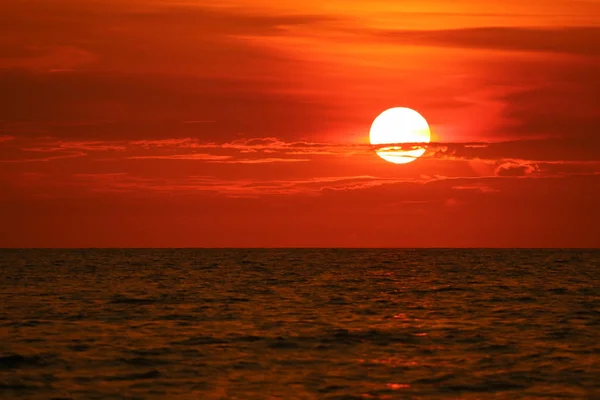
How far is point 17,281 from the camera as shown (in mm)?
73062

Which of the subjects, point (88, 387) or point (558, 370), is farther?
point (558, 370)

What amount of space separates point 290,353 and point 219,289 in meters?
32.9

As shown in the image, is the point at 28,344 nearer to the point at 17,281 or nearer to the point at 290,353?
the point at 290,353

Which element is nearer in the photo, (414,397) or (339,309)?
(414,397)

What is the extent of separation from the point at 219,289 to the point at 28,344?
30878 millimetres

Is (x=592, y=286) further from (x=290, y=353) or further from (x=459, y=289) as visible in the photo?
(x=290, y=353)

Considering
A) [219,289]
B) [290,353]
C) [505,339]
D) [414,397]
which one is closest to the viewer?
[414,397]

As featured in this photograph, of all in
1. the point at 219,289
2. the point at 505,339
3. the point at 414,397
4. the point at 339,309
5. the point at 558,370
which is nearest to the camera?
the point at 414,397

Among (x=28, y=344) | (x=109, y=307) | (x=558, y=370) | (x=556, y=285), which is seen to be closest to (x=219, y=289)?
(x=109, y=307)

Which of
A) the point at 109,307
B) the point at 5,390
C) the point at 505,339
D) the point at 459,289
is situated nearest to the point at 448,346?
the point at 505,339

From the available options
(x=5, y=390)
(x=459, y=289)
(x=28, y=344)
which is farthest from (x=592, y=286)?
(x=5, y=390)

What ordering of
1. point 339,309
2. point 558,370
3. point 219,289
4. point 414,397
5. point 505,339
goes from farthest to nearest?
point 219,289
point 339,309
point 505,339
point 558,370
point 414,397

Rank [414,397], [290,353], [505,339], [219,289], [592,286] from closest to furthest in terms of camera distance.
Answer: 1. [414,397]
2. [290,353]
3. [505,339]
4. [219,289]
5. [592,286]

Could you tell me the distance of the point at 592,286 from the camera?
68312mm
